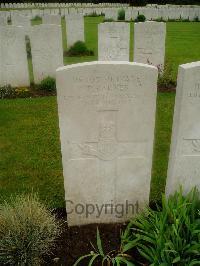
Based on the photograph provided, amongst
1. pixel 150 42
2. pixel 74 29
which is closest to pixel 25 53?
pixel 150 42

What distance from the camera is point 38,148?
5.97 m

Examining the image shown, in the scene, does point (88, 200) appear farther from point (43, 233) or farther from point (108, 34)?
point (108, 34)

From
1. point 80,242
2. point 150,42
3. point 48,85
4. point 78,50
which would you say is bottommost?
point 80,242

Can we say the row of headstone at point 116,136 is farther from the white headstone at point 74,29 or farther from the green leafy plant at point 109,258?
the white headstone at point 74,29

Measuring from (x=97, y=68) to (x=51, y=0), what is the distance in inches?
1997

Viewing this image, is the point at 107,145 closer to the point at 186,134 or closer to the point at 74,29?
the point at 186,134

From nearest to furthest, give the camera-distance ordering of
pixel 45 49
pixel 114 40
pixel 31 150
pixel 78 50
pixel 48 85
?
1. pixel 31 150
2. pixel 48 85
3. pixel 45 49
4. pixel 114 40
5. pixel 78 50

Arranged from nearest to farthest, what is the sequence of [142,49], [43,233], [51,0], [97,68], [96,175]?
[97,68] → [43,233] → [96,175] → [142,49] → [51,0]

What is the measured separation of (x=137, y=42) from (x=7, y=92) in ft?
12.0

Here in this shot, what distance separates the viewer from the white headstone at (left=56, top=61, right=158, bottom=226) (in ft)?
10.5

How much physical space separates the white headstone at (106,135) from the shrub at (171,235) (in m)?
0.39

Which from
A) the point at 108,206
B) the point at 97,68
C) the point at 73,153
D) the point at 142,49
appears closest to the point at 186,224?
the point at 108,206

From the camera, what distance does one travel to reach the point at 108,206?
3.89 meters

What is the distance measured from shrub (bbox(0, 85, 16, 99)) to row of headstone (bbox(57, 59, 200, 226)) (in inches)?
213
